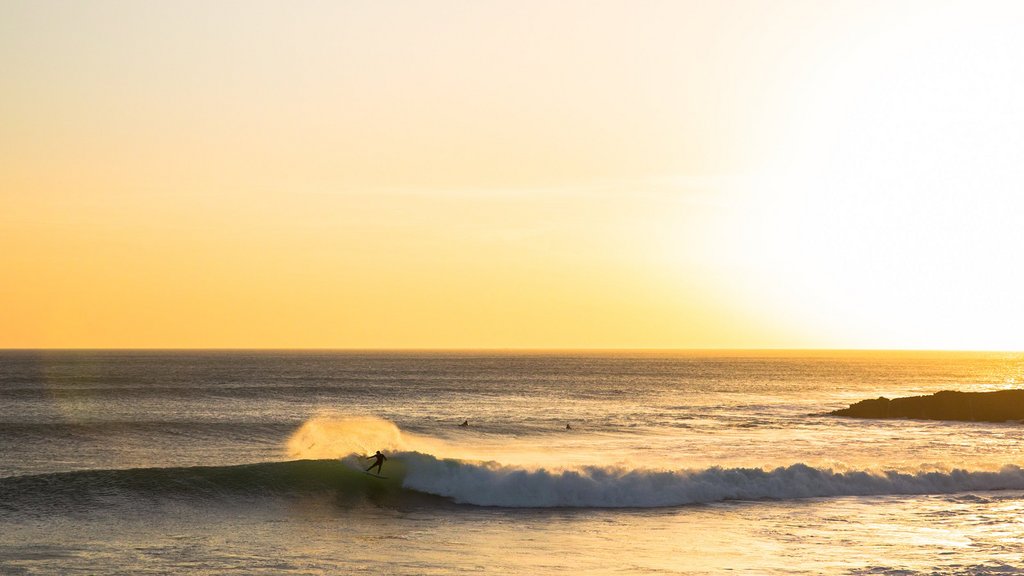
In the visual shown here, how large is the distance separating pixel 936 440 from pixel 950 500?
18.8m

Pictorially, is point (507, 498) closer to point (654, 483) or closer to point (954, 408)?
point (654, 483)

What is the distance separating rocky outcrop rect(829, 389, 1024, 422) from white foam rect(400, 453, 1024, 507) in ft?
108

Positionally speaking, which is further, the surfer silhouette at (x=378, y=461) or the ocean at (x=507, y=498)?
the surfer silhouette at (x=378, y=461)

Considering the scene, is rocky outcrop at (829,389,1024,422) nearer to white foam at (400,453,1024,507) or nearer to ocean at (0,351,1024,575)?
ocean at (0,351,1024,575)


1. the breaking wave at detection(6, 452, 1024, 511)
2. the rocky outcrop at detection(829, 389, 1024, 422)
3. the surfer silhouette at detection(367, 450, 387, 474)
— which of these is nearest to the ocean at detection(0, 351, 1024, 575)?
the breaking wave at detection(6, 452, 1024, 511)

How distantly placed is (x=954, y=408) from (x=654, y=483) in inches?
1656

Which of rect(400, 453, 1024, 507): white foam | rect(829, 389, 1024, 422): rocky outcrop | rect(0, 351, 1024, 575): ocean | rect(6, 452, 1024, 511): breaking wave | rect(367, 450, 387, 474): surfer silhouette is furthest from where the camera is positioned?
rect(829, 389, 1024, 422): rocky outcrop

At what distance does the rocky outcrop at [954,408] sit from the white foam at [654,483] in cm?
3279

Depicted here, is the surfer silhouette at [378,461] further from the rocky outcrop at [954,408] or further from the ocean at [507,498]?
the rocky outcrop at [954,408]

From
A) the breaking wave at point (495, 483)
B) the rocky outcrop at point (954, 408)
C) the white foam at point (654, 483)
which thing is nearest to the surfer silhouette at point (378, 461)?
the breaking wave at point (495, 483)

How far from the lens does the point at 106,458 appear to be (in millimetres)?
A: 36312

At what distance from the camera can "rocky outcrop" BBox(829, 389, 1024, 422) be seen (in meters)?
61.2

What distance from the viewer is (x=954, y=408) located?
62406 millimetres

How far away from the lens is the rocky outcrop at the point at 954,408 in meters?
61.2
